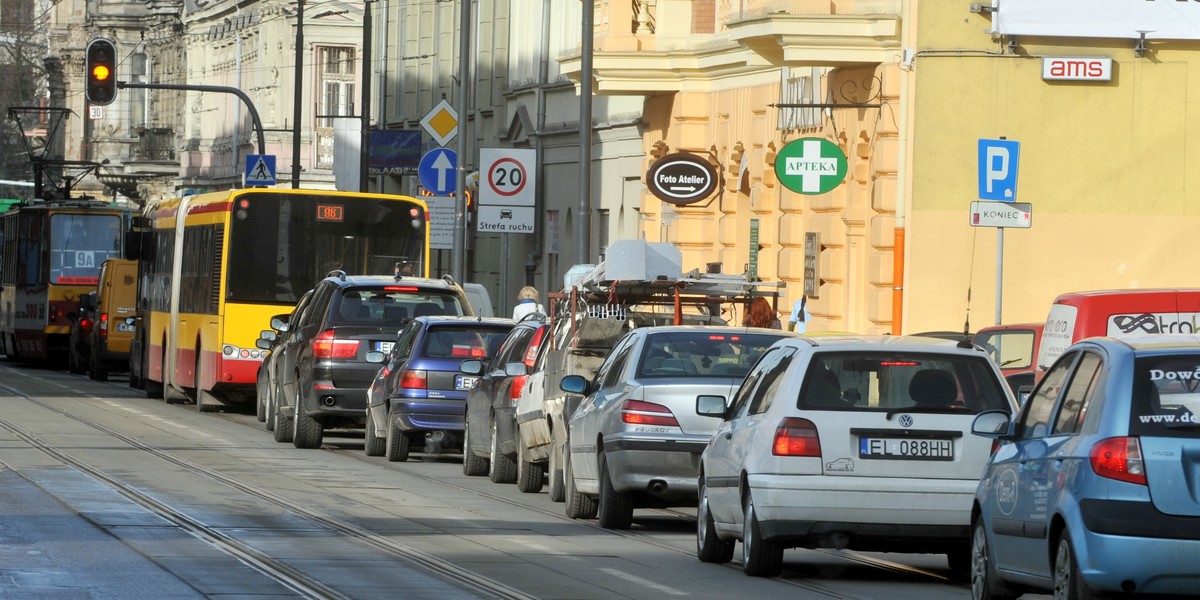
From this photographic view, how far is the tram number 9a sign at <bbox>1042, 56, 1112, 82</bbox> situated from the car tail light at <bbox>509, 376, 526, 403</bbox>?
10617 mm

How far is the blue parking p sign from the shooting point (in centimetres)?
2314

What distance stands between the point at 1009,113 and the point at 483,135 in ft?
83.2

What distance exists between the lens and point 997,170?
23.2 meters

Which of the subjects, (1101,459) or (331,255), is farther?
(331,255)

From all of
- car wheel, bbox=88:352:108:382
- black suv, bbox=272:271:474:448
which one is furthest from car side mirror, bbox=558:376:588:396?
car wheel, bbox=88:352:108:382

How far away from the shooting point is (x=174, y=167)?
3880 inches

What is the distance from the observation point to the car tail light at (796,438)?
12.7 m

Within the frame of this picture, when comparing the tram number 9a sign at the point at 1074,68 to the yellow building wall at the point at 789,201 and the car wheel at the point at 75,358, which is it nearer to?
the yellow building wall at the point at 789,201

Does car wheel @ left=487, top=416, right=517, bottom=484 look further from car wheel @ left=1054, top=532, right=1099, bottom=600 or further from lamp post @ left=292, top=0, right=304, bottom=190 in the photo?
lamp post @ left=292, top=0, right=304, bottom=190

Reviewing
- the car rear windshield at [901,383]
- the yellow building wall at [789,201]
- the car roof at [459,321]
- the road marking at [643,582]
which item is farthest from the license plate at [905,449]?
the yellow building wall at [789,201]

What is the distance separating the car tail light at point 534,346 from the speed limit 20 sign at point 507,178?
1115 centimetres

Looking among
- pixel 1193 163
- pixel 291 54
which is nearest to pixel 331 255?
pixel 1193 163

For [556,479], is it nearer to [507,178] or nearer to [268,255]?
[268,255]

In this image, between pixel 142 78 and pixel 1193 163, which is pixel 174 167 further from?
pixel 1193 163
